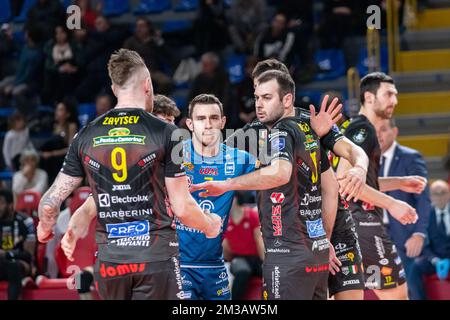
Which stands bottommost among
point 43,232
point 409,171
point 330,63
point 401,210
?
point 409,171

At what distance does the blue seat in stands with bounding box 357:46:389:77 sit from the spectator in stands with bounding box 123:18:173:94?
327 cm

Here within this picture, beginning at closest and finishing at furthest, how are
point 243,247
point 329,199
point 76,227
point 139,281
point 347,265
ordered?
point 139,281, point 76,227, point 329,199, point 347,265, point 243,247

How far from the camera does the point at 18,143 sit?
48.0 ft

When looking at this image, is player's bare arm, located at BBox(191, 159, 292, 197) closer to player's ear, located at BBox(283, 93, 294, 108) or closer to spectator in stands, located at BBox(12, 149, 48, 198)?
player's ear, located at BBox(283, 93, 294, 108)

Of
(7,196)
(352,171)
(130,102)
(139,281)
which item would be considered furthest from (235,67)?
(139,281)

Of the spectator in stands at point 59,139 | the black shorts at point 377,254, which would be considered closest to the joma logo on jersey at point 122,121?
the black shorts at point 377,254

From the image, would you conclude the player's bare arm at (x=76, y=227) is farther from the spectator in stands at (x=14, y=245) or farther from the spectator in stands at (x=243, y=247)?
the spectator in stands at (x=14, y=245)

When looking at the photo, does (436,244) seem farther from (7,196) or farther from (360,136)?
(7,196)

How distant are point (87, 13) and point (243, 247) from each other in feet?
22.9

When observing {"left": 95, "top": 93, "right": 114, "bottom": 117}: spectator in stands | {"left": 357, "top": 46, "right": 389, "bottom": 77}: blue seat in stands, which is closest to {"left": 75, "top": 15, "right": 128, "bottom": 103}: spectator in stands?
{"left": 95, "top": 93, "right": 114, "bottom": 117}: spectator in stands

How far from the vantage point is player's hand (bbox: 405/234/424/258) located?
34.4ft

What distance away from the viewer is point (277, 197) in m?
6.86

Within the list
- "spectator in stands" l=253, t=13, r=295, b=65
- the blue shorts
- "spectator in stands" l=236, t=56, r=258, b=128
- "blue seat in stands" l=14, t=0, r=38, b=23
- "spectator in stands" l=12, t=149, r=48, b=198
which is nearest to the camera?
the blue shorts
